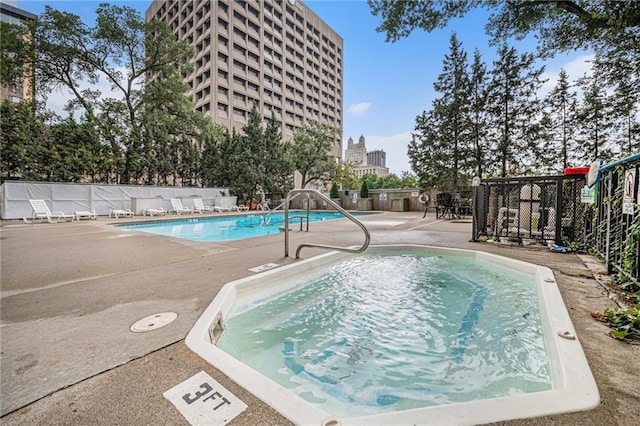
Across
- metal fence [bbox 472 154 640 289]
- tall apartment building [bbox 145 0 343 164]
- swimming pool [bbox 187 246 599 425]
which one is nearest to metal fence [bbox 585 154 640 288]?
metal fence [bbox 472 154 640 289]

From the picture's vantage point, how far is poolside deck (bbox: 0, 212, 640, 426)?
114cm

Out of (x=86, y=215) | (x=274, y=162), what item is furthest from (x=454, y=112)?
(x=86, y=215)

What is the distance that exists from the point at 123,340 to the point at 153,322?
255 mm

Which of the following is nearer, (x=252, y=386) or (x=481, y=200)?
(x=252, y=386)

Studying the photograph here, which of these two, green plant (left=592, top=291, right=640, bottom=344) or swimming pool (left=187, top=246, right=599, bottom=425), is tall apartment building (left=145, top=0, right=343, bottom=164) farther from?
green plant (left=592, top=291, right=640, bottom=344)

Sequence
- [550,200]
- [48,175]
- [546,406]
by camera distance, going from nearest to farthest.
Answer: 1. [546,406]
2. [550,200]
3. [48,175]

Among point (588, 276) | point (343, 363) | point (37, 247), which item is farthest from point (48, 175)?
point (588, 276)

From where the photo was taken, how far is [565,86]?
535 inches

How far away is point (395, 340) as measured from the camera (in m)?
2.41

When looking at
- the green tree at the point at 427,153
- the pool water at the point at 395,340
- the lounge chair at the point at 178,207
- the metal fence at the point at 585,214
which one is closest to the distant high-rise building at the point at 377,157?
the green tree at the point at 427,153

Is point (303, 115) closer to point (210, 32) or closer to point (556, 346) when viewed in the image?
point (210, 32)

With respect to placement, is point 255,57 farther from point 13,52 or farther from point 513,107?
point 513,107

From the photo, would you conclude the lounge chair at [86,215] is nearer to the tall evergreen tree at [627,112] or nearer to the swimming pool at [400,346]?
the swimming pool at [400,346]

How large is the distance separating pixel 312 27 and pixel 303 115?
55.2ft
